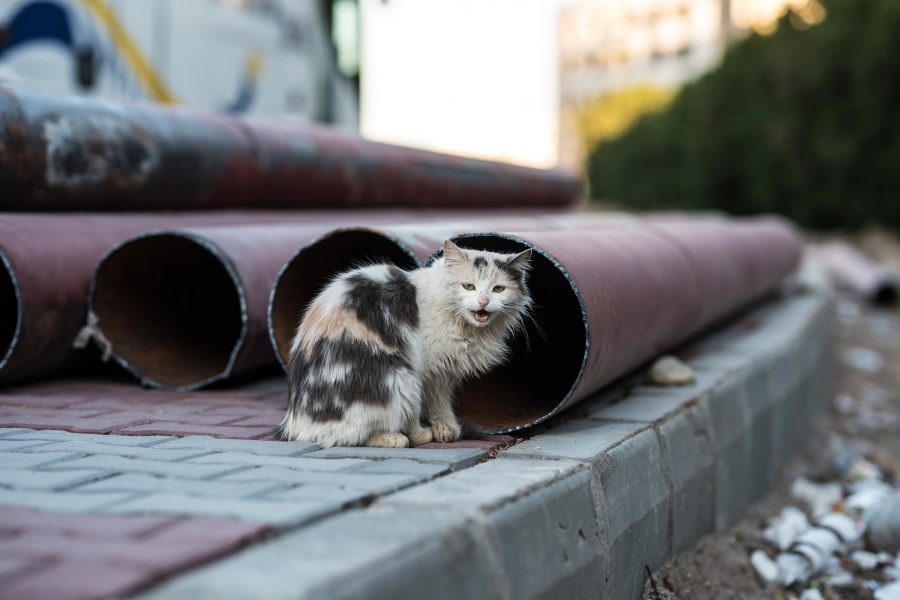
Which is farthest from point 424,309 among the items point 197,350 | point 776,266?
point 776,266

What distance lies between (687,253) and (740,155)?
19.1m

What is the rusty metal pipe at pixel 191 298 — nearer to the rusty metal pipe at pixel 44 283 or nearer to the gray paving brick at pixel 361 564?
the rusty metal pipe at pixel 44 283

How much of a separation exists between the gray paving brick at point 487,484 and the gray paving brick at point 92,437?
1131 mm

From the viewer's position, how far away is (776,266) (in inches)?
315

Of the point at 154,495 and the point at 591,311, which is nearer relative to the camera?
the point at 154,495

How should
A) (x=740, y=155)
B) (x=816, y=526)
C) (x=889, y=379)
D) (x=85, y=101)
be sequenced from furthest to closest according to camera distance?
(x=740, y=155) < (x=889, y=379) < (x=85, y=101) < (x=816, y=526)

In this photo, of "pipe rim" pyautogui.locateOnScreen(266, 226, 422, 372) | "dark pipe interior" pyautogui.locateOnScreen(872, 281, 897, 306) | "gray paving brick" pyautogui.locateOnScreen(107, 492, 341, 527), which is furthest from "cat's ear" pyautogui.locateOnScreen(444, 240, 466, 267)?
"dark pipe interior" pyautogui.locateOnScreen(872, 281, 897, 306)

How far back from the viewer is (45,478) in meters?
2.72

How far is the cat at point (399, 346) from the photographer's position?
319 cm

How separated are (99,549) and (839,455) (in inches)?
210

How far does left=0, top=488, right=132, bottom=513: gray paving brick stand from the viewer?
243cm

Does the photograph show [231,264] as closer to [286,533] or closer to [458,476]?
[458,476]

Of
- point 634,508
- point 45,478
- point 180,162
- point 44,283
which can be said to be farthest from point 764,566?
point 180,162

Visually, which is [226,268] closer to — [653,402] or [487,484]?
[653,402]
